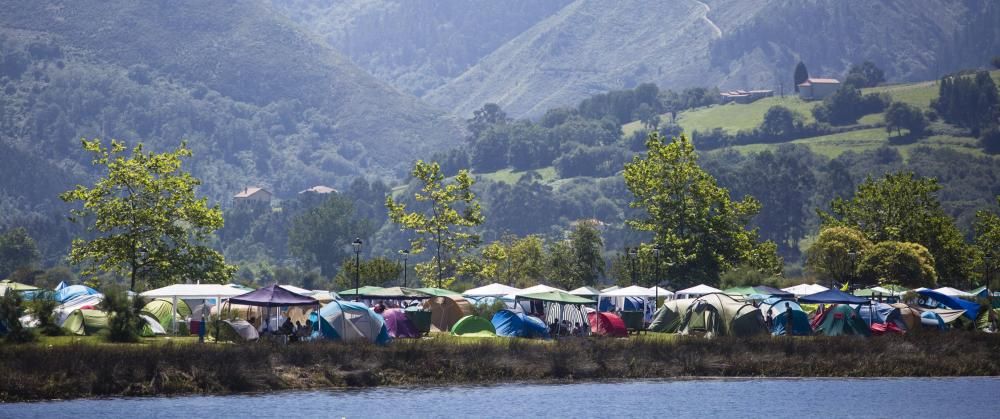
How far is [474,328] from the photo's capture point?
2146 inches

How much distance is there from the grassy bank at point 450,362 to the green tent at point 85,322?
26.5 ft

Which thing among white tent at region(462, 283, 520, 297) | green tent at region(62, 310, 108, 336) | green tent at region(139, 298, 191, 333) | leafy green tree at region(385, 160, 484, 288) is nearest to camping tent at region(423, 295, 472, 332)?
white tent at region(462, 283, 520, 297)

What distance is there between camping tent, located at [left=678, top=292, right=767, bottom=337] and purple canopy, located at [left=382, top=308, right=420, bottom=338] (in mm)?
10722

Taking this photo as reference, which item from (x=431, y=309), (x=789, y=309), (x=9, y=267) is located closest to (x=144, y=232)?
(x=431, y=309)

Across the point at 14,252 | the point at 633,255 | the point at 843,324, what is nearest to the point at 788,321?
the point at 843,324

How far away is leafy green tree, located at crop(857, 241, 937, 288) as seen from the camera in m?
80.0

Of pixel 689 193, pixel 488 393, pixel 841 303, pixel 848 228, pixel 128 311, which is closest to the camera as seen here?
pixel 488 393

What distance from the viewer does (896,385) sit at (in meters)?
48.4

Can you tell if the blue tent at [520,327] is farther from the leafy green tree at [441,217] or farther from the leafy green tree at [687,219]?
the leafy green tree at [687,219]

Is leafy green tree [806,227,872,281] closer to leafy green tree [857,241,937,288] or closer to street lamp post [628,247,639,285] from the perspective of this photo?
leafy green tree [857,241,937,288]

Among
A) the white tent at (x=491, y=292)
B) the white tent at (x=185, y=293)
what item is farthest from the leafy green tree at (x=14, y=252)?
the white tent at (x=185, y=293)

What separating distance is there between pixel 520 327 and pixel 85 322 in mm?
15610

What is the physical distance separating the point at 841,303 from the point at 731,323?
582cm

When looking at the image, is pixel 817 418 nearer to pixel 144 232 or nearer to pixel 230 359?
pixel 230 359
